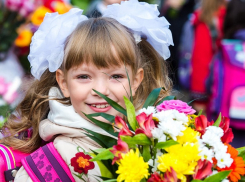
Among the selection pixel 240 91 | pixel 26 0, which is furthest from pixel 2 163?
pixel 26 0

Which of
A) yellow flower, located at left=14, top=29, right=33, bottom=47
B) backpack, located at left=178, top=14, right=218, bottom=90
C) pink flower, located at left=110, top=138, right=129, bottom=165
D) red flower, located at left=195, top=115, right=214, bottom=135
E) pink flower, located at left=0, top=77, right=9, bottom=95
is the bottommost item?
backpack, located at left=178, top=14, right=218, bottom=90

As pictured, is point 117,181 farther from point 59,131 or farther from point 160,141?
point 59,131

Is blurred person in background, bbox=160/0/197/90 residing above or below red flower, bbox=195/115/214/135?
below

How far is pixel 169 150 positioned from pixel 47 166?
2.59 feet

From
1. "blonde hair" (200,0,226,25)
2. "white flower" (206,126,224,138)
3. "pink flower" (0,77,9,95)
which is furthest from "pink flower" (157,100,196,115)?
"blonde hair" (200,0,226,25)

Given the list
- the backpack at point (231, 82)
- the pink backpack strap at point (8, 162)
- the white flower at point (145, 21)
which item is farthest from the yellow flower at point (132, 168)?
the backpack at point (231, 82)

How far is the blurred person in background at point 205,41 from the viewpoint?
199 inches

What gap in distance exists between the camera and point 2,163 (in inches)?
92.4

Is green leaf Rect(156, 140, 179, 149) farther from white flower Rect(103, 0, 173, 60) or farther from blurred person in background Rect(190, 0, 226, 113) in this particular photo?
blurred person in background Rect(190, 0, 226, 113)

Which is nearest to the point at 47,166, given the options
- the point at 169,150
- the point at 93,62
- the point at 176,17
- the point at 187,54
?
the point at 93,62

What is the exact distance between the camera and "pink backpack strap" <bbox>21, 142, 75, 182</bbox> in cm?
222

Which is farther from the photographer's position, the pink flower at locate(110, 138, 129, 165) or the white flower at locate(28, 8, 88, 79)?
the white flower at locate(28, 8, 88, 79)

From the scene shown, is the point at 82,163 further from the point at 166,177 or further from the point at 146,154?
the point at 166,177

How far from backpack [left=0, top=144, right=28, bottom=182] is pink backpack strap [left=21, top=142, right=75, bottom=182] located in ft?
0.29
